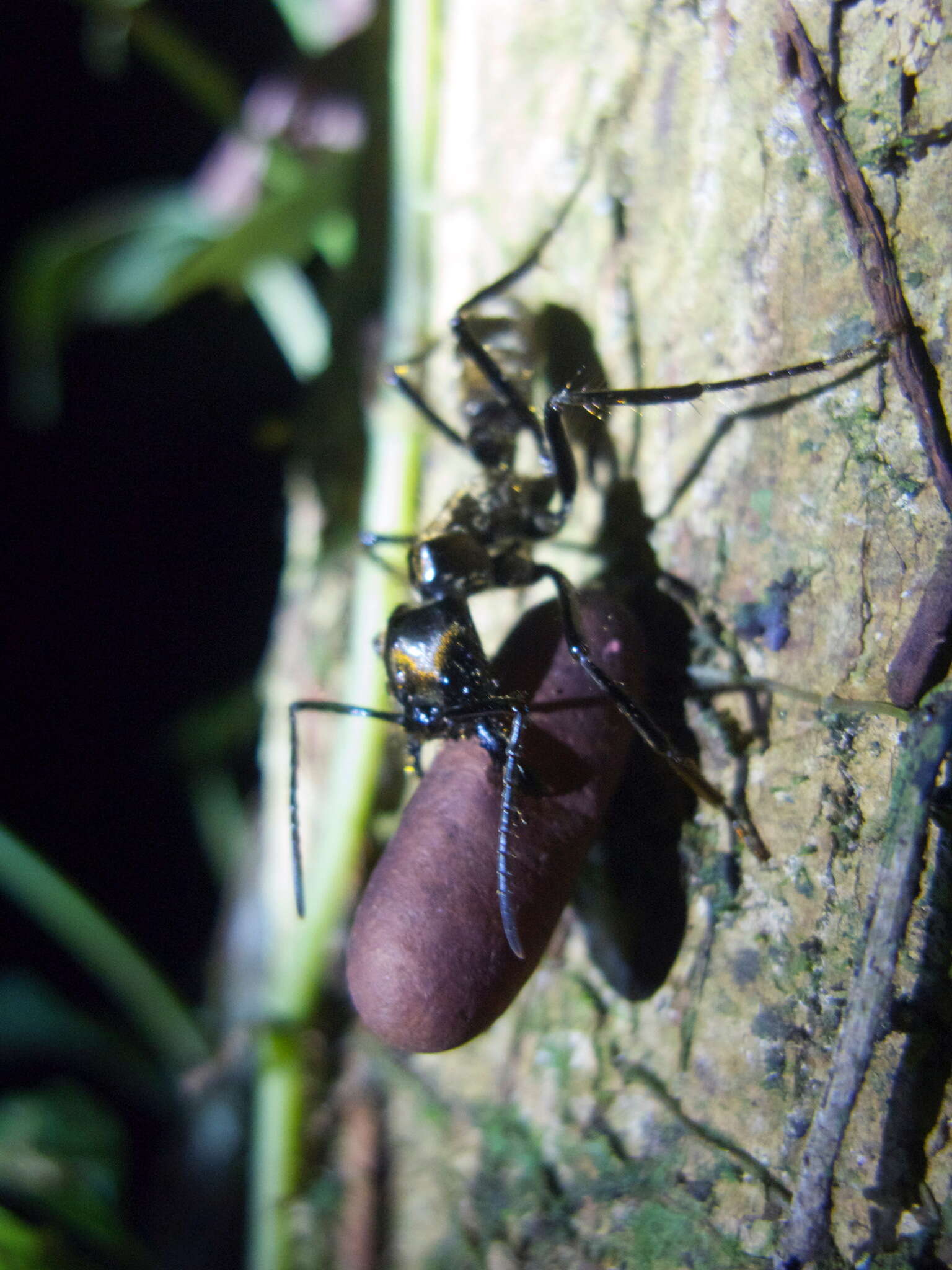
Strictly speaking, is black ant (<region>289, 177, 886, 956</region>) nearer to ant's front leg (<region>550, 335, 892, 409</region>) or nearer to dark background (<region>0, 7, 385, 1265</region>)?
ant's front leg (<region>550, 335, 892, 409</region>)

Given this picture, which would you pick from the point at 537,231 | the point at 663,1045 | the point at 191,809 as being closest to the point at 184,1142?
the point at 191,809

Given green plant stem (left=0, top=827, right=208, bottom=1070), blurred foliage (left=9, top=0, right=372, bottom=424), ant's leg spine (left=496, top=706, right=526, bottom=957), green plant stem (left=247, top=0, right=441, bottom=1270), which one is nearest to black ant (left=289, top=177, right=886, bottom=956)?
ant's leg spine (left=496, top=706, right=526, bottom=957)

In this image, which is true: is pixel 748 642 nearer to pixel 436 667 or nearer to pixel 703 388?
pixel 703 388

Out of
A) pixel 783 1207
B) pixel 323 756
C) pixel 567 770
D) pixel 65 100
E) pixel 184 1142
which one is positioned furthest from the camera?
pixel 65 100

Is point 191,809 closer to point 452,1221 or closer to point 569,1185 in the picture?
point 452,1221

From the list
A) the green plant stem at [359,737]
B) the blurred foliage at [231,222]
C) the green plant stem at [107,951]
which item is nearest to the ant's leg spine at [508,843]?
the green plant stem at [359,737]

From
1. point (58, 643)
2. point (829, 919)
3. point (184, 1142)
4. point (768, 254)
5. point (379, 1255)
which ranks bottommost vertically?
point (379, 1255)

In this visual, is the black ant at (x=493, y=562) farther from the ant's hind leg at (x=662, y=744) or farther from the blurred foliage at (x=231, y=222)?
the blurred foliage at (x=231, y=222)
